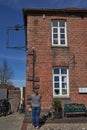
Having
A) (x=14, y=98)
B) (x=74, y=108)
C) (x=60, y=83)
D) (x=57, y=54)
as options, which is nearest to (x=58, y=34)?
(x=57, y=54)

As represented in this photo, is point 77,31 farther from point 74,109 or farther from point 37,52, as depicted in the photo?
point 74,109

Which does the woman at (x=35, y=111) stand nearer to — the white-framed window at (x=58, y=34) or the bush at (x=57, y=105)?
the bush at (x=57, y=105)

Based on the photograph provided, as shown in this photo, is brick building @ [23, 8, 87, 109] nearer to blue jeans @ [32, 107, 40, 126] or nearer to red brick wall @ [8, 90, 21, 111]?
blue jeans @ [32, 107, 40, 126]

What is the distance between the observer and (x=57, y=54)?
22.4 m

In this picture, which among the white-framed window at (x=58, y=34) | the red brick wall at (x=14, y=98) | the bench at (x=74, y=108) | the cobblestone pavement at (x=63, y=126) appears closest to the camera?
the cobblestone pavement at (x=63, y=126)

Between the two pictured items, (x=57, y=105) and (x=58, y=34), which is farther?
(x=58, y=34)

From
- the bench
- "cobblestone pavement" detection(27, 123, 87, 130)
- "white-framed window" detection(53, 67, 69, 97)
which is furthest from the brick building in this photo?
"cobblestone pavement" detection(27, 123, 87, 130)

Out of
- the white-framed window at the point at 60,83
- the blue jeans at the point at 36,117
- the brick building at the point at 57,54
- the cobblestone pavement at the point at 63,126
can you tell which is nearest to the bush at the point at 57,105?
the brick building at the point at 57,54

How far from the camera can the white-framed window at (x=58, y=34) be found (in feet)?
74.6

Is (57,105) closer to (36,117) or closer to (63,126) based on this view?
(63,126)

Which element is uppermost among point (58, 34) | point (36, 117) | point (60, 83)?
point (58, 34)

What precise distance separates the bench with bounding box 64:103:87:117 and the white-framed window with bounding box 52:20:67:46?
424 cm

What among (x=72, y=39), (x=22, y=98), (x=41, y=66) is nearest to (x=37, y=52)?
(x=41, y=66)

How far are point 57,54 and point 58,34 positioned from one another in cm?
143
